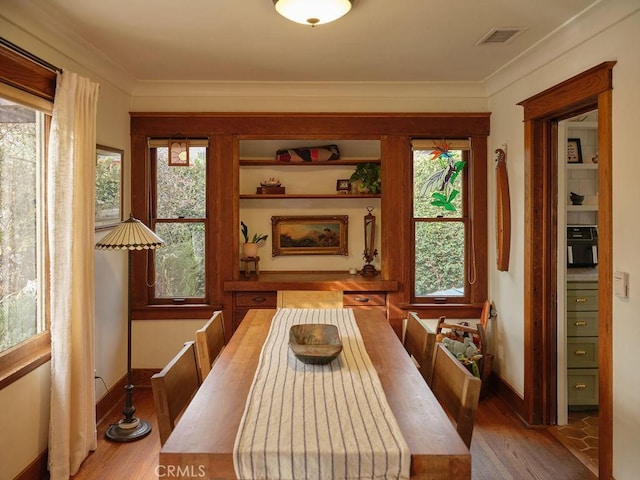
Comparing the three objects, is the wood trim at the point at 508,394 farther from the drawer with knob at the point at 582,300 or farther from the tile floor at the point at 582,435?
the drawer with knob at the point at 582,300

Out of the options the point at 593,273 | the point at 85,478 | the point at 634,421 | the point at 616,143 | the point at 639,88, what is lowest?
the point at 85,478

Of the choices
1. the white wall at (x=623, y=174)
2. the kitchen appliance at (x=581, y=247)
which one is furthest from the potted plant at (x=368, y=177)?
the white wall at (x=623, y=174)

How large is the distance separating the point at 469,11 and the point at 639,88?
0.88m

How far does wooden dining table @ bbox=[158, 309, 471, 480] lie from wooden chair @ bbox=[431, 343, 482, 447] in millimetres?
95

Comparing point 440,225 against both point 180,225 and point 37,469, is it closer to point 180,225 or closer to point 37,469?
point 180,225

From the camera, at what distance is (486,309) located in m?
3.85

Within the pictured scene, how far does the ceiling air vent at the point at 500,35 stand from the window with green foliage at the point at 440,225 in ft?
3.84

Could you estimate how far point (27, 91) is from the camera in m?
2.38

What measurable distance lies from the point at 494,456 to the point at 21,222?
9.52 ft

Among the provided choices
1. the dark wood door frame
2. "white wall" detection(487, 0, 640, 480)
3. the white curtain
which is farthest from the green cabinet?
the white curtain

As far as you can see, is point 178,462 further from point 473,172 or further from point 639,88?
point 473,172

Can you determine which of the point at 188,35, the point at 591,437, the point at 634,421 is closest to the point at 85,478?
the point at 188,35

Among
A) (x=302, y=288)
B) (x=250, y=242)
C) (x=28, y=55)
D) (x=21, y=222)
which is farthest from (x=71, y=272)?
(x=250, y=242)

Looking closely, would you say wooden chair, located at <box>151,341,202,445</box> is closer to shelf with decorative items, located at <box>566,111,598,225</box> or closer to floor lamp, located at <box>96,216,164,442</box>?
floor lamp, located at <box>96,216,164,442</box>
